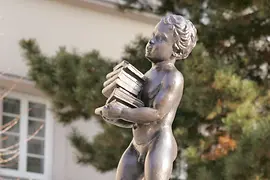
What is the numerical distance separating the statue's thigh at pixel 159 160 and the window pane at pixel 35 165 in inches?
345

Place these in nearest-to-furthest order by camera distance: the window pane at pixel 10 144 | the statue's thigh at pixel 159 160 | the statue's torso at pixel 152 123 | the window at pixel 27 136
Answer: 1. the statue's thigh at pixel 159 160
2. the statue's torso at pixel 152 123
3. the window pane at pixel 10 144
4. the window at pixel 27 136

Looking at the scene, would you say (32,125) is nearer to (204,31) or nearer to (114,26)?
(114,26)

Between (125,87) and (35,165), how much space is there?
890 centimetres

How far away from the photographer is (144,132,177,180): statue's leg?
394cm

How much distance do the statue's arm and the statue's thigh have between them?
10 cm

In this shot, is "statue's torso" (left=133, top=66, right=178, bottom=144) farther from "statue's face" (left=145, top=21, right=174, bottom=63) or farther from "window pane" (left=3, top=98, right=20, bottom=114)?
"window pane" (left=3, top=98, right=20, bottom=114)

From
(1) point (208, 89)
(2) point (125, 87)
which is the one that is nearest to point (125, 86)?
(2) point (125, 87)

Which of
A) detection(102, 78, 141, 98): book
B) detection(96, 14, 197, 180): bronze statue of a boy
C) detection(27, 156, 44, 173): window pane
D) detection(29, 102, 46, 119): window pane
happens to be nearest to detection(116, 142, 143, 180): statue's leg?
detection(96, 14, 197, 180): bronze statue of a boy

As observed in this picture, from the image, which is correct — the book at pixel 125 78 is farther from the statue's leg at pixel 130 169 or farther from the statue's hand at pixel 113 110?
the statue's leg at pixel 130 169

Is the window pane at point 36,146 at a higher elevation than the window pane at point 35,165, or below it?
higher

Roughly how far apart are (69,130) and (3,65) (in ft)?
3.95

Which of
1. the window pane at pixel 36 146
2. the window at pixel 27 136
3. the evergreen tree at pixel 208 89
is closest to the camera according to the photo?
the evergreen tree at pixel 208 89

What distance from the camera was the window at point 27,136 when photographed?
12438 millimetres

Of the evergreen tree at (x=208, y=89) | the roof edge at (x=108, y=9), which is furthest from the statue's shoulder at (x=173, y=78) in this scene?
the roof edge at (x=108, y=9)
